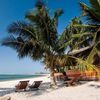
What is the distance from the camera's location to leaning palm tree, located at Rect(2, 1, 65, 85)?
610 inches

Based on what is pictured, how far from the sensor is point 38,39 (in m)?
15.8

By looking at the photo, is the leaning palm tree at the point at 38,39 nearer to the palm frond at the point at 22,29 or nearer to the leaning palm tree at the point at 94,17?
the palm frond at the point at 22,29

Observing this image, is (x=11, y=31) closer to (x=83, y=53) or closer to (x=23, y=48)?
Result: (x=23, y=48)

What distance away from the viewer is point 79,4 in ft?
49.5

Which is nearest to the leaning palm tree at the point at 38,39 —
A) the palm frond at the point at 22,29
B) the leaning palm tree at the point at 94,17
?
the palm frond at the point at 22,29

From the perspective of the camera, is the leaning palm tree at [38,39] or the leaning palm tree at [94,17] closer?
the leaning palm tree at [94,17]

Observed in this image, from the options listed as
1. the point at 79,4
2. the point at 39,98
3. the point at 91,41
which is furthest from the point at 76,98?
the point at 79,4

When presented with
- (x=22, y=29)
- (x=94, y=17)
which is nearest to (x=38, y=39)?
(x=22, y=29)

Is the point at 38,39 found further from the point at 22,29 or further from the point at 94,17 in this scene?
the point at 94,17

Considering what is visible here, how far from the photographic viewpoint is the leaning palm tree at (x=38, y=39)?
1550 centimetres

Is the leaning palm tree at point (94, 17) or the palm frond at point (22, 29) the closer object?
the leaning palm tree at point (94, 17)

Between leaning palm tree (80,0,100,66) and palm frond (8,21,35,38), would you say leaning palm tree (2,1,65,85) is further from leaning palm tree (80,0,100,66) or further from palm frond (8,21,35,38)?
leaning palm tree (80,0,100,66)

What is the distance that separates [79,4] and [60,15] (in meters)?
1.88

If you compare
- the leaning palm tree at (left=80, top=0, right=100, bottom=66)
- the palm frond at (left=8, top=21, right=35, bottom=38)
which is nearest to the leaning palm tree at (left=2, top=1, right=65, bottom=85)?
the palm frond at (left=8, top=21, right=35, bottom=38)
